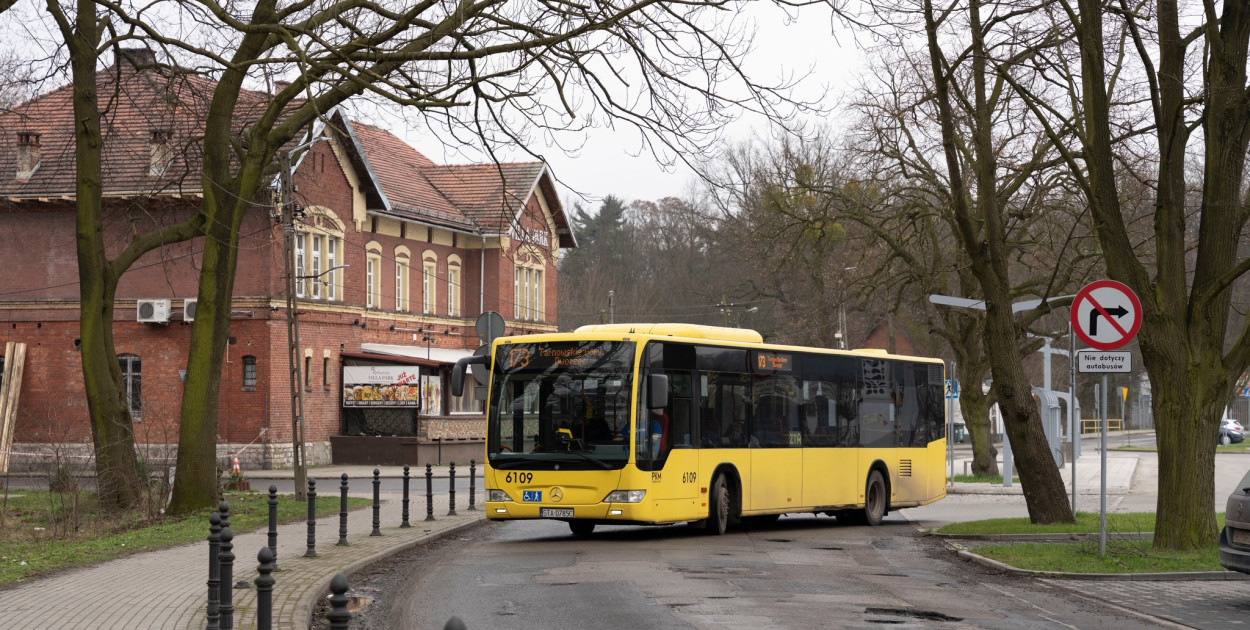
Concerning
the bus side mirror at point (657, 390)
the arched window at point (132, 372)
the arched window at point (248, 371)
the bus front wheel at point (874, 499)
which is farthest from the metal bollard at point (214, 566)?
the arched window at point (132, 372)

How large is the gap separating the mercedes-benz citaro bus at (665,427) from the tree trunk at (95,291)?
5.65 metres

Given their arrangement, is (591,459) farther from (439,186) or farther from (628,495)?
(439,186)

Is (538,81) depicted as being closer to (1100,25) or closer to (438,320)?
(1100,25)

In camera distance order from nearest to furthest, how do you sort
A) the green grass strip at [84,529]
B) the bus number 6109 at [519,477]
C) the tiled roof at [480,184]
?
the green grass strip at [84,529]
the bus number 6109 at [519,477]
the tiled roof at [480,184]

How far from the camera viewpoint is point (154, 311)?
41.6 meters

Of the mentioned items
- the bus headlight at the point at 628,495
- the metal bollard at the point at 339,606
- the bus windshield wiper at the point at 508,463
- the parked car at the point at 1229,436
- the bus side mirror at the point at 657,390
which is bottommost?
the parked car at the point at 1229,436

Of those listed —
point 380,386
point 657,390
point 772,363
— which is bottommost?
point 380,386

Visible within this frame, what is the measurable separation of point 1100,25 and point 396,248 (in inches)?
1377

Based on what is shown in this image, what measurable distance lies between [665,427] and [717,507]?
1711 millimetres

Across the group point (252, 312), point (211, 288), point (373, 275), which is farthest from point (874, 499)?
point (373, 275)

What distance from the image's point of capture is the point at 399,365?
146ft

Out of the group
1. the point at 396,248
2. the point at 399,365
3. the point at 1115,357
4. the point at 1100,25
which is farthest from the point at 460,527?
the point at 396,248

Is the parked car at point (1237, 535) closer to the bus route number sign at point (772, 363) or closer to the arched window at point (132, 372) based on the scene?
the bus route number sign at point (772, 363)

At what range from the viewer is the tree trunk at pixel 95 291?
20875 millimetres
